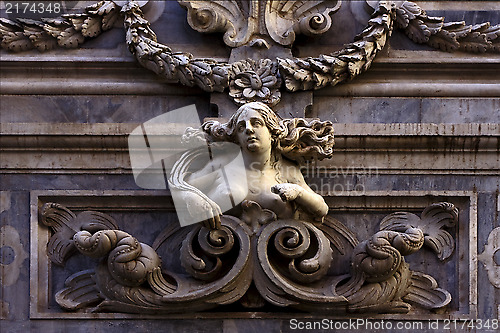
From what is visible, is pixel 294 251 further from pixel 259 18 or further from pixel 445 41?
pixel 445 41

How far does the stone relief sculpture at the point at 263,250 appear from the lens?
11703 mm

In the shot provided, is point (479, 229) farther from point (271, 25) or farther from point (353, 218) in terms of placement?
point (271, 25)

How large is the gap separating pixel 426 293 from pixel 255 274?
129 cm

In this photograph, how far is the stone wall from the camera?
1192 centimetres

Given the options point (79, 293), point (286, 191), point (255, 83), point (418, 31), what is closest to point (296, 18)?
point (255, 83)

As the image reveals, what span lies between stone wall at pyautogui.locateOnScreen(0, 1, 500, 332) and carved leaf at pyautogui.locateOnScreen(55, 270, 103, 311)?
9cm

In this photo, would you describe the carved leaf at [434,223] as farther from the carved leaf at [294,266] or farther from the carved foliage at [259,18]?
the carved foliage at [259,18]

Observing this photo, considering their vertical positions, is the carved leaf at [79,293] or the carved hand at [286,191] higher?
the carved hand at [286,191]

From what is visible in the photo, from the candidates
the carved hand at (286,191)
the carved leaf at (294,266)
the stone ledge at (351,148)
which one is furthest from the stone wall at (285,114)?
the carved hand at (286,191)

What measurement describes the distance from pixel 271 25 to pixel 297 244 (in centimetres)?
187

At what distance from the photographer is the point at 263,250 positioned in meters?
11.8

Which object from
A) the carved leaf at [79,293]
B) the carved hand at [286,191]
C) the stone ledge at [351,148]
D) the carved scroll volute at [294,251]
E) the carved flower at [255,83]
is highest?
the carved flower at [255,83]

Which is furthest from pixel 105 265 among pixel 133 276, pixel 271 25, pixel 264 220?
pixel 271 25

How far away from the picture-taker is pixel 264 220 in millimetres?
11867
